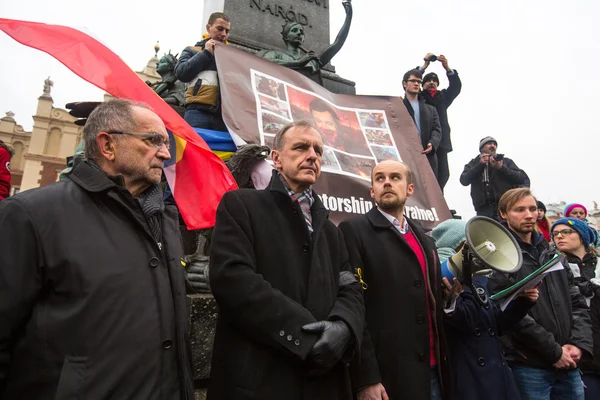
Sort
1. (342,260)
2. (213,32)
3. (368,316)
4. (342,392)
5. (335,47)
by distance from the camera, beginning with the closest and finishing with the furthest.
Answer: (342,392) → (342,260) → (368,316) → (213,32) → (335,47)

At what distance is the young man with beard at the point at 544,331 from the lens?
9.01 ft

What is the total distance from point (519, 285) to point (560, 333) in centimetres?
87

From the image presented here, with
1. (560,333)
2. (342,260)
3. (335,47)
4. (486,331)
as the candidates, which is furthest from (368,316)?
(335,47)

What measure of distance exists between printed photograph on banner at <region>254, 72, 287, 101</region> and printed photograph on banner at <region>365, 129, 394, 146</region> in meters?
1.08

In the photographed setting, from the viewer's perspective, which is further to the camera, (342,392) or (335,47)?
(335,47)

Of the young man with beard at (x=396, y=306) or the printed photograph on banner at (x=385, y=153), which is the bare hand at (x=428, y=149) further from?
the young man with beard at (x=396, y=306)

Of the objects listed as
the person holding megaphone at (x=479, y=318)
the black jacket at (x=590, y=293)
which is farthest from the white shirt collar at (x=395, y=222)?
the black jacket at (x=590, y=293)

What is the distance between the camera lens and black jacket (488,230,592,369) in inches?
107

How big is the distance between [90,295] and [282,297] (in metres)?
0.70

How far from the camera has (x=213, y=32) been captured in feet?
14.2

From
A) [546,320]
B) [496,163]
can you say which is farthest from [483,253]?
[496,163]

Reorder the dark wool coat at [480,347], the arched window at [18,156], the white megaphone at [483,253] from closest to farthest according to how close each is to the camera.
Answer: the white megaphone at [483,253]
the dark wool coat at [480,347]
the arched window at [18,156]

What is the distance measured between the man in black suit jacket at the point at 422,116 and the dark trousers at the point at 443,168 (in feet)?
1.13

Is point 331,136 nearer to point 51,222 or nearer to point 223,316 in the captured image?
point 223,316
